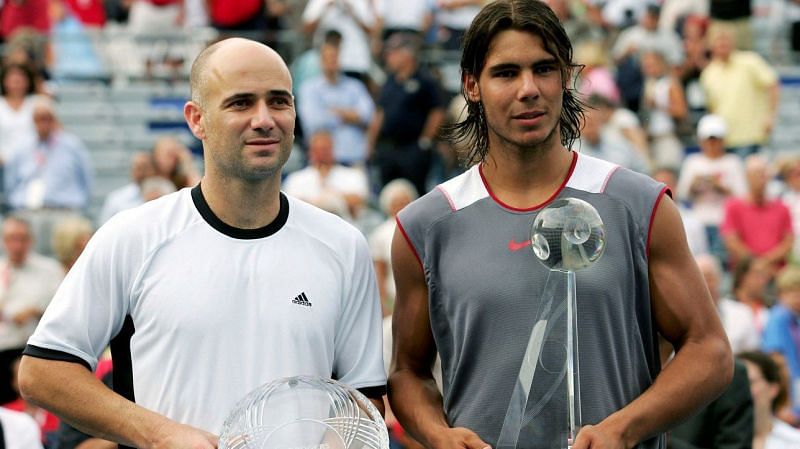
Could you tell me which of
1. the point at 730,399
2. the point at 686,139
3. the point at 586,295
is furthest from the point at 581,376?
the point at 686,139

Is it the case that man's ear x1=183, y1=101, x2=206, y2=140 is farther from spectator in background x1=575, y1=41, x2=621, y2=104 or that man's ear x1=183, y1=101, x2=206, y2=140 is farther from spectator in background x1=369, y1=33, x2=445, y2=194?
spectator in background x1=575, y1=41, x2=621, y2=104

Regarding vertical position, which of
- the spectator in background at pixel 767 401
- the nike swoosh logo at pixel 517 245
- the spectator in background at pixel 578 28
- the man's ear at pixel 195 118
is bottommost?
the spectator in background at pixel 767 401

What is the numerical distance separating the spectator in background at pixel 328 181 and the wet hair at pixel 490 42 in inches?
277

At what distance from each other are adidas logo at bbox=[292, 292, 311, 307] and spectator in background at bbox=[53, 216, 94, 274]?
6.38m

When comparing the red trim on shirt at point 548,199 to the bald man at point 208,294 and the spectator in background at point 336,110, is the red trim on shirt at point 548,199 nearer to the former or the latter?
the bald man at point 208,294

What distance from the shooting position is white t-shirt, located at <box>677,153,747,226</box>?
12.4 meters

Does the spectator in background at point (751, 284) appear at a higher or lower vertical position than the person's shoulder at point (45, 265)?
lower

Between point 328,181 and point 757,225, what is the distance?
3500mm

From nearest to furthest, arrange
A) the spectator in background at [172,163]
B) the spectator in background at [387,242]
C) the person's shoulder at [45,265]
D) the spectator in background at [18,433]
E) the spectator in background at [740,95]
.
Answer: the spectator in background at [18,433] → the spectator in background at [387,242] → the person's shoulder at [45,265] → the spectator in background at [172,163] → the spectator in background at [740,95]

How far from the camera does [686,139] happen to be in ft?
48.1

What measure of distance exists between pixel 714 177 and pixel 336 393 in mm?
9313

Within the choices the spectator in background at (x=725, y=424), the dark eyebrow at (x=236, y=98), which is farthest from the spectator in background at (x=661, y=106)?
the dark eyebrow at (x=236, y=98)

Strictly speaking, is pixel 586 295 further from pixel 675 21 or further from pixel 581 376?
pixel 675 21

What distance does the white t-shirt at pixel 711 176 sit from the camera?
40.8ft
